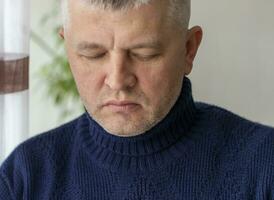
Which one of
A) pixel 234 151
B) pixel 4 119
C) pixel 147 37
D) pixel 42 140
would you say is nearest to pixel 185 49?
pixel 147 37

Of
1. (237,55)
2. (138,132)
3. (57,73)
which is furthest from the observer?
(237,55)

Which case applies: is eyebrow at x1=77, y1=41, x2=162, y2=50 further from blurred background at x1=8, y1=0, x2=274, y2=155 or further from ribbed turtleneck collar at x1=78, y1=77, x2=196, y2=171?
blurred background at x1=8, y1=0, x2=274, y2=155

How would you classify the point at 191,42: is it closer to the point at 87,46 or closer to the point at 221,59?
the point at 87,46

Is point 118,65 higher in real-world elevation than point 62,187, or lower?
higher

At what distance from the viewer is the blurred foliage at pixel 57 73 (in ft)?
6.46

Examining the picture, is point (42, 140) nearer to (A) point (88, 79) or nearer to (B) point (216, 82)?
(A) point (88, 79)

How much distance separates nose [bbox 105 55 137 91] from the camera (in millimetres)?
903

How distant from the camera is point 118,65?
2.96 feet

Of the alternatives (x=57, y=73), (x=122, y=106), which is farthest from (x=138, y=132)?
(x=57, y=73)

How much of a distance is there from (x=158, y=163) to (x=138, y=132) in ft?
0.39

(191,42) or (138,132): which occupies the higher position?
(191,42)

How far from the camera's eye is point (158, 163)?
1.09 meters

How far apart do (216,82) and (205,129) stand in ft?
3.83

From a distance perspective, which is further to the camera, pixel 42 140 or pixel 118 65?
pixel 42 140
